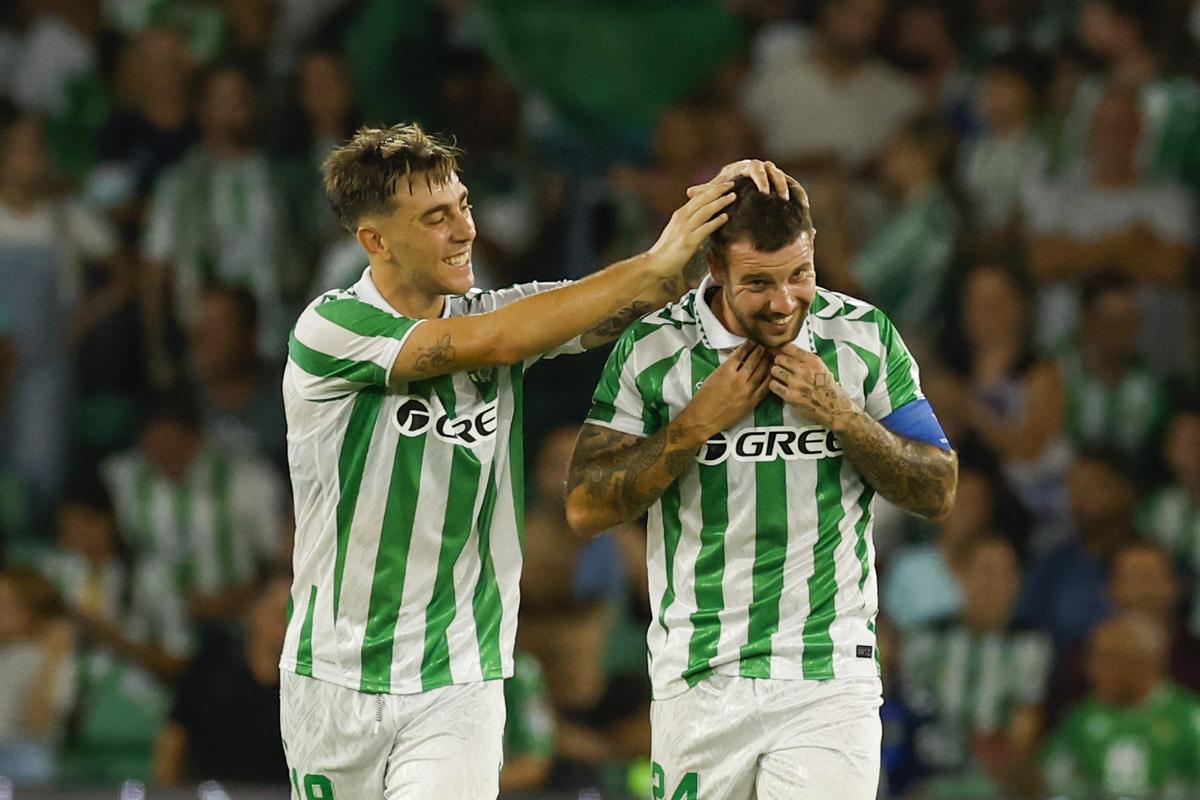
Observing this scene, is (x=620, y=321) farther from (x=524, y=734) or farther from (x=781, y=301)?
(x=524, y=734)

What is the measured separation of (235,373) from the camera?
8.80 m

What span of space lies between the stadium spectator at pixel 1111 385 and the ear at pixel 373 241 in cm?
435

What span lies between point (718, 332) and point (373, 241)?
811 millimetres

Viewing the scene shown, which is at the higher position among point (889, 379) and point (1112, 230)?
point (1112, 230)

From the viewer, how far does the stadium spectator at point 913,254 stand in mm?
8453

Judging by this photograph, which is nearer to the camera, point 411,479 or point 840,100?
point 411,479

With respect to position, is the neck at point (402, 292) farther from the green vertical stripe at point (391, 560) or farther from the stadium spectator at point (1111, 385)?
the stadium spectator at point (1111, 385)

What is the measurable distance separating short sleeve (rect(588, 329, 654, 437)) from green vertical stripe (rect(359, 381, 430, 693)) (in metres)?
0.40

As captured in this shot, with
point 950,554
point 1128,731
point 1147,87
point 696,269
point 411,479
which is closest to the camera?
point 411,479

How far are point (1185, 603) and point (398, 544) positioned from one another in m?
4.20

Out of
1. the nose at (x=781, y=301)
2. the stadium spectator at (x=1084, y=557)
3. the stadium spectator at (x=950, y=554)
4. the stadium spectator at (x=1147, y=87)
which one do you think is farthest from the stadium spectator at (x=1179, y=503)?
the nose at (x=781, y=301)

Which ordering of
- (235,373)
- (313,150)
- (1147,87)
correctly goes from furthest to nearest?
(313,150), (235,373), (1147,87)

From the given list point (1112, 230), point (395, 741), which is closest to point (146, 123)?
point (1112, 230)

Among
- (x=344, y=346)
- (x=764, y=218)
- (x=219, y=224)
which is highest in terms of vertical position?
(x=219, y=224)
